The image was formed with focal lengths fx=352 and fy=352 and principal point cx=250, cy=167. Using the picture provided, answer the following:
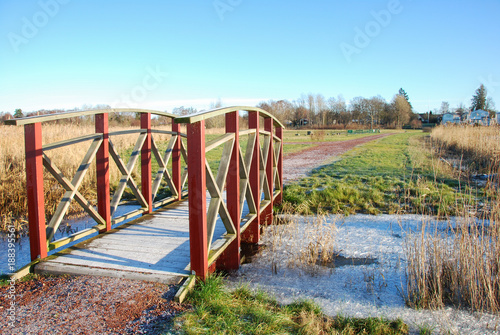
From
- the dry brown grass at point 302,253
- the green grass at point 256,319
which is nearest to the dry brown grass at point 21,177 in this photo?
the dry brown grass at point 302,253

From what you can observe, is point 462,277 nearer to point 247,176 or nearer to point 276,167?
point 247,176

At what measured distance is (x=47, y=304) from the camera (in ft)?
8.75

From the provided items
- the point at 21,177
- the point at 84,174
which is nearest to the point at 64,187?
the point at 84,174

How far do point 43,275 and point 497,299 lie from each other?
412cm

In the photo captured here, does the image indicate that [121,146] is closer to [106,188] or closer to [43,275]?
[106,188]

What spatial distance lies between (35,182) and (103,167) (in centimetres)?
109

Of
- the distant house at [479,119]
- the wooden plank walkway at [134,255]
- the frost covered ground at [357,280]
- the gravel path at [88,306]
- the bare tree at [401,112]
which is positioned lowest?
the frost covered ground at [357,280]

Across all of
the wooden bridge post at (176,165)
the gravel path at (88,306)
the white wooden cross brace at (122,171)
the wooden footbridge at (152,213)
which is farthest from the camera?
the wooden bridge post at (176,165)

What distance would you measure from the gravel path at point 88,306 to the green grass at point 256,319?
174mm

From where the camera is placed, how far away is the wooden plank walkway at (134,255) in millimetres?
3137

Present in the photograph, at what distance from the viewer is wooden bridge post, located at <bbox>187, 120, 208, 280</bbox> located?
2943 millimetres

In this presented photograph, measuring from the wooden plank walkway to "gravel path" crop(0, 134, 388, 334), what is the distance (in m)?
0.10

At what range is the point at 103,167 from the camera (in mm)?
4297

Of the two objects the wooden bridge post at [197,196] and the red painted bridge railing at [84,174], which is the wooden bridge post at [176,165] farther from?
the wooden bridge post at [197,196]
